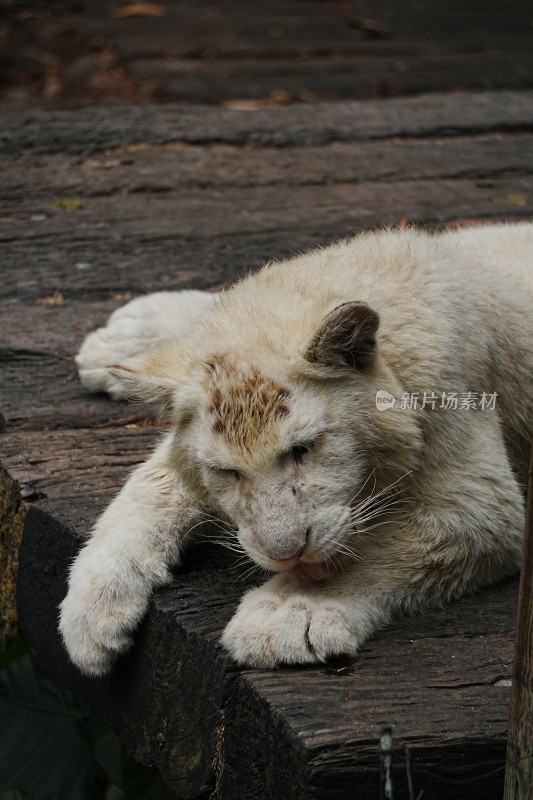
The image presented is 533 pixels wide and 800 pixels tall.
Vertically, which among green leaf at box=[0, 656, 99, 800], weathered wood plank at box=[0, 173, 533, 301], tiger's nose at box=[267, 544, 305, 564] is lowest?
green leaf at box=[0, 656, 99, 800]

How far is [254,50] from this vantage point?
959cm

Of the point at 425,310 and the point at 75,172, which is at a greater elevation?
the point at 425,310

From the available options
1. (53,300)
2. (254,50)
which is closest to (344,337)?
(53,300)

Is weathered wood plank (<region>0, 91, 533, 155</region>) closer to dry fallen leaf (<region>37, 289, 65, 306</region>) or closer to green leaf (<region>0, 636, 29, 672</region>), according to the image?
dry fallen leaf (<region>37, 289, 65, 306</region>)

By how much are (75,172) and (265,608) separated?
4288 mm

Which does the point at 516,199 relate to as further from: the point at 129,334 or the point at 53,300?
the point at 129,334

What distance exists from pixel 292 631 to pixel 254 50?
7.50 metres

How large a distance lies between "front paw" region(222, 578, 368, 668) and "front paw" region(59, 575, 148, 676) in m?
0.37

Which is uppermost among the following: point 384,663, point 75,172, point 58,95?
point 384,663

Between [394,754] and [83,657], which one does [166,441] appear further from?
[394,754]

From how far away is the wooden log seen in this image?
2455mm

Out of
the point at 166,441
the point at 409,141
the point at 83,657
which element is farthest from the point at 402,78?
the point at 83,657

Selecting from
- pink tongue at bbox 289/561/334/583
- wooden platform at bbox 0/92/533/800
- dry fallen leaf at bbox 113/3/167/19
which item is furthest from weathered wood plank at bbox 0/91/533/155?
pink tongue at bbox 289/561/334/583

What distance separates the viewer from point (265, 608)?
3.04m
